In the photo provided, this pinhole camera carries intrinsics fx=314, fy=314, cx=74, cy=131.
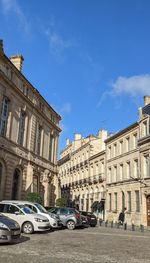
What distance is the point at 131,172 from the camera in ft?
120

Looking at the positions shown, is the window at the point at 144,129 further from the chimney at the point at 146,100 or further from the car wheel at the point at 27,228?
the car wheel at the point at 27,228

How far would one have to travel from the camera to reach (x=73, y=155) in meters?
63.3

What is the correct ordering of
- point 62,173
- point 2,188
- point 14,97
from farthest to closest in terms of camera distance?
point 62,173 → point 14,97 → point 2,188

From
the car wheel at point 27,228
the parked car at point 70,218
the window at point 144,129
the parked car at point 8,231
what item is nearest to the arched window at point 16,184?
the parked car at point 70,218

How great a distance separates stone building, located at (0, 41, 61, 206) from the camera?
27375 mm

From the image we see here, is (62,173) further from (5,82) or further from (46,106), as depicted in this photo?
(5,82)

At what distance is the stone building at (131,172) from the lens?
3353cm

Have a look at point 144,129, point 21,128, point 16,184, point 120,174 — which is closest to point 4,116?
point 21,128

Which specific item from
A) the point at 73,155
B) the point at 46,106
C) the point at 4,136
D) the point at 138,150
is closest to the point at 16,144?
the point at 4,136

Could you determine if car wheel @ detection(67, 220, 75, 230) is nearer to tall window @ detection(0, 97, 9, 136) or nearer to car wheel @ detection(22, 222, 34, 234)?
car wheel @ detection(22, 222, 34, 234)

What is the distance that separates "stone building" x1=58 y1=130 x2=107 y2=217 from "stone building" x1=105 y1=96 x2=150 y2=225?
12.0ft

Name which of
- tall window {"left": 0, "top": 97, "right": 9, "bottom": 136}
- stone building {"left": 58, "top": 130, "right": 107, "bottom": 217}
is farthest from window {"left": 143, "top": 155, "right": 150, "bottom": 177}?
tall window {"left": 0, "top": 97, "right": 9, "bottom": 136}

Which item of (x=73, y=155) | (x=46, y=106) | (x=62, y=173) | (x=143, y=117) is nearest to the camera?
(x=143, y=117)

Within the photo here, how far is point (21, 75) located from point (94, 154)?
2502cm
